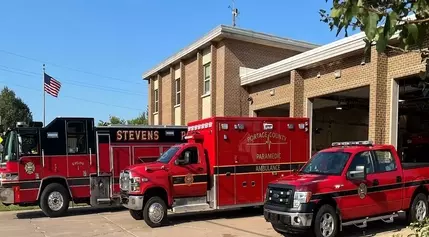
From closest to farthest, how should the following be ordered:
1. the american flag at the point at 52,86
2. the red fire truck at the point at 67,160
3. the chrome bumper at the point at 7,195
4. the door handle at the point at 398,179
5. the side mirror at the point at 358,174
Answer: the side mirror at the point at 358,174
the door handle at the point at 398,179
the chrome bumper at the point at 7,195
the red fire truck at the point at 67,160
the american flag at the point at 52,86

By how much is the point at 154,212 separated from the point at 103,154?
188 inches

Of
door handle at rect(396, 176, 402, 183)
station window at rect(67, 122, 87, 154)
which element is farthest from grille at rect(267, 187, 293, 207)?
station window at rect(67, 122, 87, 154)

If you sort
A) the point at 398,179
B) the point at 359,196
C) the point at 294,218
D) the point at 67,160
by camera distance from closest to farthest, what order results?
the point at 294,218, the point at 359,196, the point at 398,179, the point at 67,160

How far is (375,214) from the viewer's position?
35.1 ft

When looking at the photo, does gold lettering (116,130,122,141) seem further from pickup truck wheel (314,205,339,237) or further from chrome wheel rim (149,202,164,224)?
pickup truck wheel (314,205,339,237)

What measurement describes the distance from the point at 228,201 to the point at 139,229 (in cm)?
288

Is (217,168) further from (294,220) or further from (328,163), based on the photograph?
(294,220)

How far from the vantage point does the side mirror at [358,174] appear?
33.1ft

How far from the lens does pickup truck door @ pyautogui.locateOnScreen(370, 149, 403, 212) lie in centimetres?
1070

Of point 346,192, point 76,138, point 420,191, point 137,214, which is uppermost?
point 76,138

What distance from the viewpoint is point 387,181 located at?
1085 centimetres

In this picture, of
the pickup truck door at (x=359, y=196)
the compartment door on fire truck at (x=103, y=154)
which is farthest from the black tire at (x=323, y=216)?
the compartment door on fire truck at (x=103, y=154)

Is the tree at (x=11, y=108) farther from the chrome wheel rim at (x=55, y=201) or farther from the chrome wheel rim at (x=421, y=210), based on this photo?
the chrome wheel rim at (x=421, y=210)

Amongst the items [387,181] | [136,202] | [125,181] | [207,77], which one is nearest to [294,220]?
[387,181]
